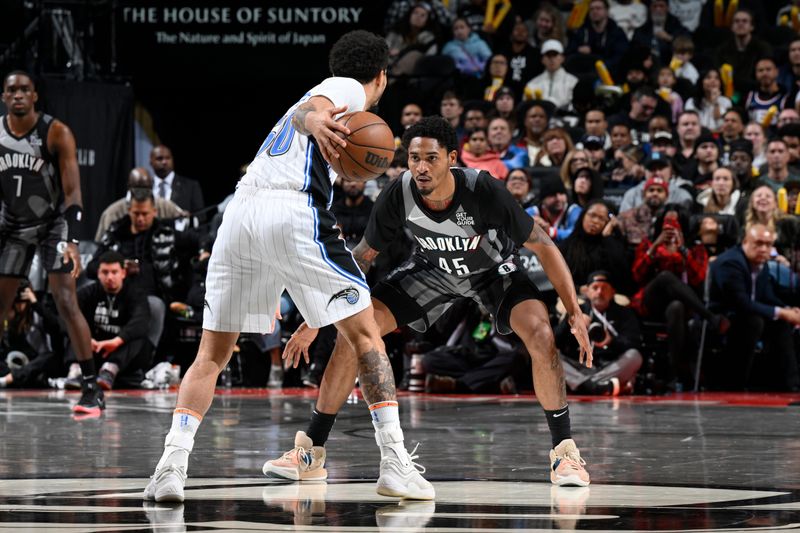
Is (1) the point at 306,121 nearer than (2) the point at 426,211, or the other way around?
(1) the point at 306,121

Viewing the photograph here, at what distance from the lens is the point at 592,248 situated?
33.9 ft

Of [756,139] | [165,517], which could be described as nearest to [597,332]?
[756,139]

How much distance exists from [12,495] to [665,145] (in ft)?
28.5

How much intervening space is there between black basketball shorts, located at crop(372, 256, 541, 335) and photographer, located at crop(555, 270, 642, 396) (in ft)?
14.6

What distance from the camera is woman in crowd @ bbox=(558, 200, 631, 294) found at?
10.2 meters

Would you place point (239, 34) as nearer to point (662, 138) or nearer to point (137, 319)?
point (137, 319)

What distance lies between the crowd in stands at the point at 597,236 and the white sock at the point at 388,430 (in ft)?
18.4

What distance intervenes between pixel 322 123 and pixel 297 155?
301 mm

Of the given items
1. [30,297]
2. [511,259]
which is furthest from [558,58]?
[511,259]

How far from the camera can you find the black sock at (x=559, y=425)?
5.10 m

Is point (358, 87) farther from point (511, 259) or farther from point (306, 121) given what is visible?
point (511, 259)

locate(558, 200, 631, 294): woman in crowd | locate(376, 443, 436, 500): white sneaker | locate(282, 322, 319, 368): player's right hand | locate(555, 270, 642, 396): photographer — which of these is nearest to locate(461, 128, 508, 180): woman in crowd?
locate(558, 200, 631, 294): woman in crowd

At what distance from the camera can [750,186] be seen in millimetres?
11445

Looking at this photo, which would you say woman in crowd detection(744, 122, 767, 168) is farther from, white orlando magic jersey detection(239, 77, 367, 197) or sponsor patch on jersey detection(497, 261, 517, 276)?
white orlando magic jersey detection(239, 77, 367, 197)
